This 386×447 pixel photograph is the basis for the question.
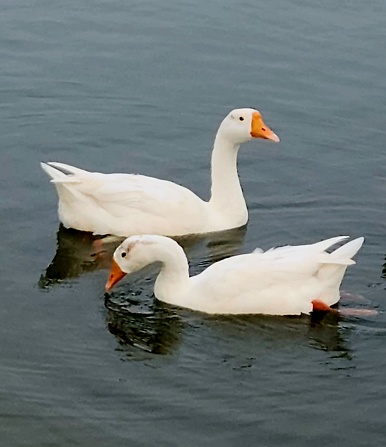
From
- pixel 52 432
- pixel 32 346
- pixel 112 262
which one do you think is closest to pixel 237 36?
pixel 112 262

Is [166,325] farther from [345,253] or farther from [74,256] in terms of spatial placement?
[74,256]

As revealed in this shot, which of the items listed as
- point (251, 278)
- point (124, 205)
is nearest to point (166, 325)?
point (251, 278)

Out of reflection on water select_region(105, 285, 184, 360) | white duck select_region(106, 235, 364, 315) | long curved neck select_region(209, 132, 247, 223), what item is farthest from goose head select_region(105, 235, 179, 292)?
long curved neck select_region(209, 132, 247, 223)

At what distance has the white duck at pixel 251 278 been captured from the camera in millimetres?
9867

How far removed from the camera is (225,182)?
12055 mm

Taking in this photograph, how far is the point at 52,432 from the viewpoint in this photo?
8.28m

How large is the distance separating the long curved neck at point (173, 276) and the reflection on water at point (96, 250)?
1091mm

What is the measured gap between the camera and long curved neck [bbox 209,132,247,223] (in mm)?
11961

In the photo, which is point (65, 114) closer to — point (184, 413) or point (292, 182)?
point (292, 182)

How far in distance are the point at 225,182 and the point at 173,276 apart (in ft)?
7.32

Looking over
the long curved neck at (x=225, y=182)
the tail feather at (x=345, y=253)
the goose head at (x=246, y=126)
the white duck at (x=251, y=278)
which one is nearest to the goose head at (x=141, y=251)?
the white duck at (x=251, y=278)

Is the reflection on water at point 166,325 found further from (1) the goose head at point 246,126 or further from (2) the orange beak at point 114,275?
(1) the goose head at point 246,126

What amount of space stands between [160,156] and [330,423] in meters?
5.67

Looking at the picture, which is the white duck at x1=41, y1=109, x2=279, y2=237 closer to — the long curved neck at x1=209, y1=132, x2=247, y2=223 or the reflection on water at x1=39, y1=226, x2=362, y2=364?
the long curved neck at x1=209, y1=132, x2=247, y2=223
